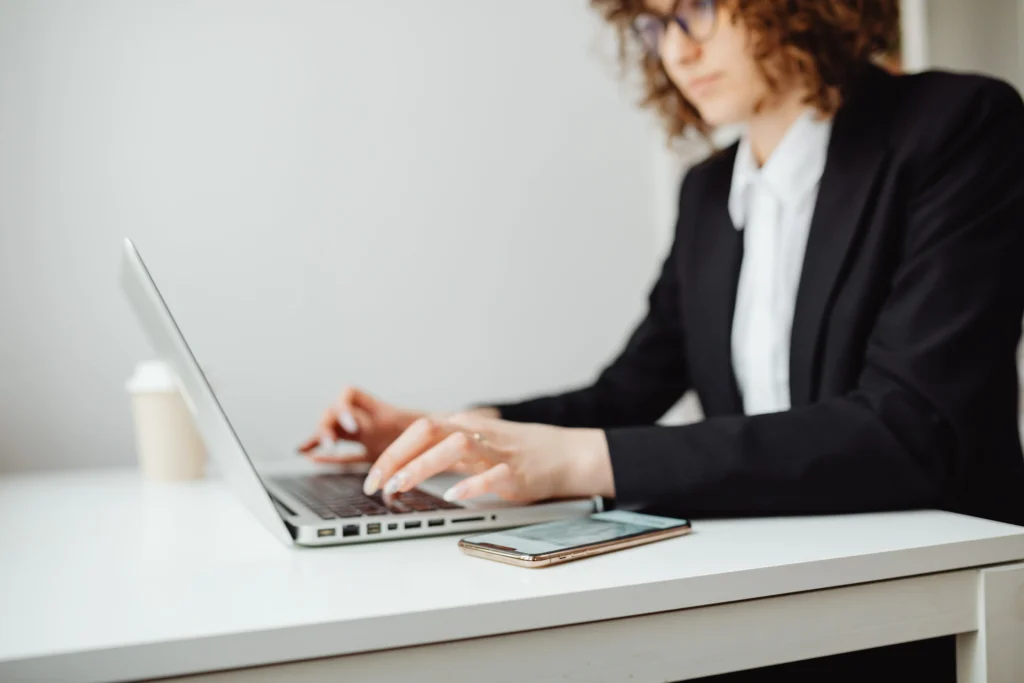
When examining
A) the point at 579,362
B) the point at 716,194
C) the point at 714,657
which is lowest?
the point at 579,362

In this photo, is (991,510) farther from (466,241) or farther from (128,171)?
(128,171)

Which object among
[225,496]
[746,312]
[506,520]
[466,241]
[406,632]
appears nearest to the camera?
[406,632]

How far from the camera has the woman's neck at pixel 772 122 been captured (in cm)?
122

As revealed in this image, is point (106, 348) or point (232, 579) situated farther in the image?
point (106, 348)

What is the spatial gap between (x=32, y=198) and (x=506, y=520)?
1.11 metres

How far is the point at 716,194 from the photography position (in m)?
1.31

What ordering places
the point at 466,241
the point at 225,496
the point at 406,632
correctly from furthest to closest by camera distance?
1. the point at 466,241
2. the point at 225,496
3. the point at 406,632

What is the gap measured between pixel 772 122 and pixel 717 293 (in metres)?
0.27

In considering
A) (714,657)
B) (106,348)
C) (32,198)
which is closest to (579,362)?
(106,348)

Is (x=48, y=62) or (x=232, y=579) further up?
(x=48, y=62)

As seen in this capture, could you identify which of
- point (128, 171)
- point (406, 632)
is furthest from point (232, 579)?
point (128, 171)

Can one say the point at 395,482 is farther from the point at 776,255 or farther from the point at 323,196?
the point at 323,196

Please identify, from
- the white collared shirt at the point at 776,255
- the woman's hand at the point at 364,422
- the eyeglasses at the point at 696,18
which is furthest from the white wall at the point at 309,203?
the white collared shirt at the point at 776,255

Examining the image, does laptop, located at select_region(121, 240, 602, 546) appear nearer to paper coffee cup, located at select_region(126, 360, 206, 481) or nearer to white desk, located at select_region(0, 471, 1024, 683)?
white desk, located at select_region(0, 471, 1024, 683)
